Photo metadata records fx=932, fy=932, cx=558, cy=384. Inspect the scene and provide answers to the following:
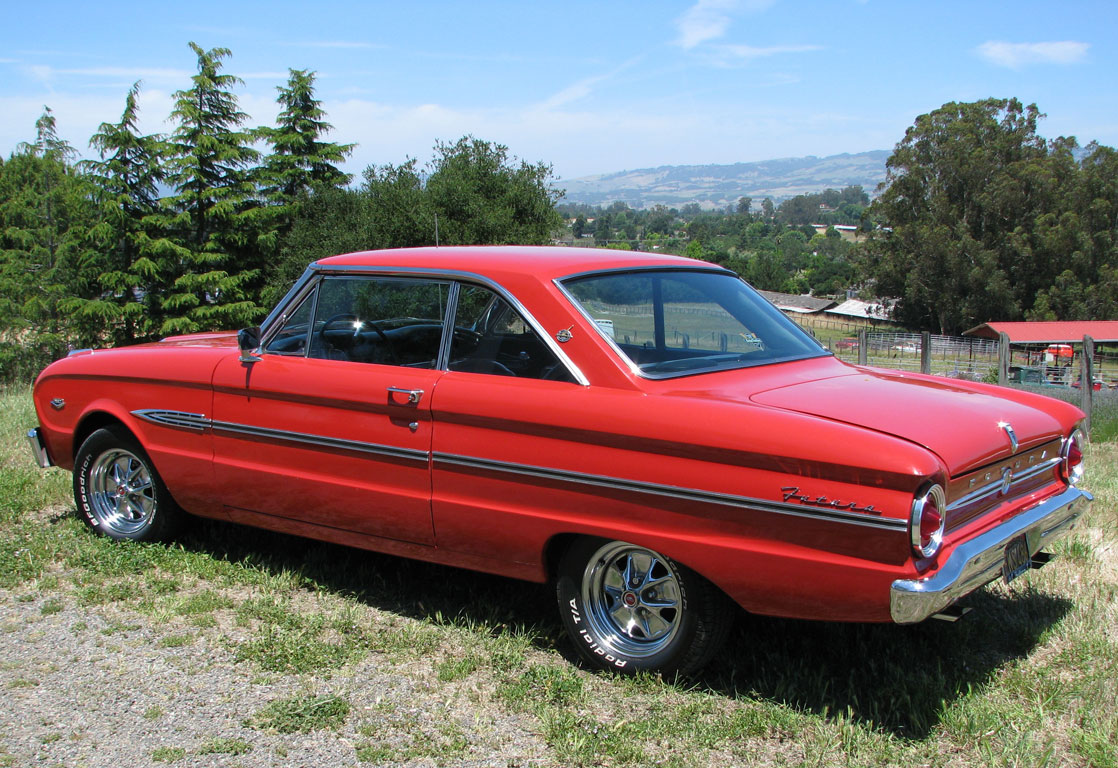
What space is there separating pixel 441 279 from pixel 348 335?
0.58 metres

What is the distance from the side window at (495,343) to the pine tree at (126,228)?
134 feet

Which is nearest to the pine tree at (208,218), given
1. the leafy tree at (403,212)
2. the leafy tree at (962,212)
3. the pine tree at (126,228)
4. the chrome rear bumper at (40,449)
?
the pine tree at (126,228)

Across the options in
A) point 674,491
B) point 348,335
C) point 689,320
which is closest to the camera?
point 674,491

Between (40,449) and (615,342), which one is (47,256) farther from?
(615,342)

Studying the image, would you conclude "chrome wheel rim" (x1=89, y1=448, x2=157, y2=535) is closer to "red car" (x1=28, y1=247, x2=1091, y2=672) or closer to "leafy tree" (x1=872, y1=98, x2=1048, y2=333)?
"red car" (x1=28, y1=247, x2=1091, y2=672)

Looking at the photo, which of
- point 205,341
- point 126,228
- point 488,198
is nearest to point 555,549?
point 205,341

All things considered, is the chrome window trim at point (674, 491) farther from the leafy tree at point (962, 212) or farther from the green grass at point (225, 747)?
the leafy tree at point (962, 212)

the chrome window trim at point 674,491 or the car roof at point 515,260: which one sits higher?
the car roof at point 515,260

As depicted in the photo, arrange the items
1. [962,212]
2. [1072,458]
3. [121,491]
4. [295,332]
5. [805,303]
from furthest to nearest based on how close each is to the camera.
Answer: [805,303] → [962,212] → [121,491] → [295,332] → [1072,458]

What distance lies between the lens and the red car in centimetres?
298

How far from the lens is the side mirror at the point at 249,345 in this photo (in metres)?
4.51

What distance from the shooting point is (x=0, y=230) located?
54656 millimetres

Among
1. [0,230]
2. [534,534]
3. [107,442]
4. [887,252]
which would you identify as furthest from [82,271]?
[887,252]

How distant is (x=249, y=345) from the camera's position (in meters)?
4.55
